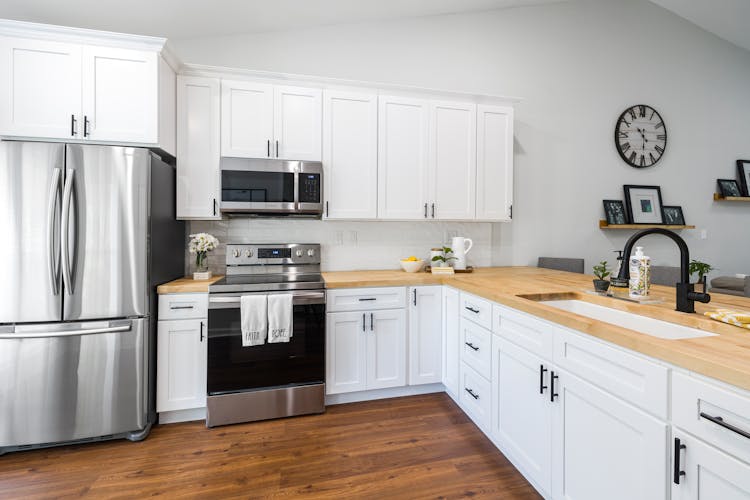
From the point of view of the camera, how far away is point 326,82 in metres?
2.73

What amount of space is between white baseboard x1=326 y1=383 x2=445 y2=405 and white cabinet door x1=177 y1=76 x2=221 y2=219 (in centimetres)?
164

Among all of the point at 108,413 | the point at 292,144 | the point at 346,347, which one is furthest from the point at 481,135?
the point at 108,413

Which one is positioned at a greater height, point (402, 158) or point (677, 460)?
point (402, 158)

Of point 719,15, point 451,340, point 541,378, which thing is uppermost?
point 719,15

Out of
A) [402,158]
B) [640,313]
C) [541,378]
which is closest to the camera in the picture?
[640,313]

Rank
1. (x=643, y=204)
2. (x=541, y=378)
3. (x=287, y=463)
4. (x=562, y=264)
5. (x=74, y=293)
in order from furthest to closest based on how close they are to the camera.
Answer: (x=643, y=204)
(x=562, y=264)
(x=74, y=293)
(x=287, y=463)
(x=541, y=378)

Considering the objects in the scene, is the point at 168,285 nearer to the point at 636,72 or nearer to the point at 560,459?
the point at 560,459

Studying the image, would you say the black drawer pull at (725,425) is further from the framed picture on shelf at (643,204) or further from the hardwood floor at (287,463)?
the framed picture on shelf at (643,204)

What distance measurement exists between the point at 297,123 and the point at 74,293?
183 cm

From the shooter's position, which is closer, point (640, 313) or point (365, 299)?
point (640, 313)

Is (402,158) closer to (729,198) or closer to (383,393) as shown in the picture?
(383,393)

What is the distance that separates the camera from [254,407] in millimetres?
2352

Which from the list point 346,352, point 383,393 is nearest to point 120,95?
point 346,352

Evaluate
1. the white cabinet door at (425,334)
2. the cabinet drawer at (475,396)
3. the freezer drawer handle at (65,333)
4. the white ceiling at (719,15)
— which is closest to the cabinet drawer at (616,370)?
the cabinet drawer at (475,396)
